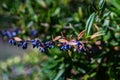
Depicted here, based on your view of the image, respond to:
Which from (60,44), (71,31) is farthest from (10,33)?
(60,44)

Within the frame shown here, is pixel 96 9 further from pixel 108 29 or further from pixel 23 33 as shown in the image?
pixel 23 33

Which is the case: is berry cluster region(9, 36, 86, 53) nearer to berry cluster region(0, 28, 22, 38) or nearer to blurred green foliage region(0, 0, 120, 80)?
blurred green foliage region(0, 0, 120, 80)

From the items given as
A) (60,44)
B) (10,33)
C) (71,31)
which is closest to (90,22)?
(60,44)

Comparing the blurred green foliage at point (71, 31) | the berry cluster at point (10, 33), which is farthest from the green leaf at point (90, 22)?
the berry cluster at point (10, 33)

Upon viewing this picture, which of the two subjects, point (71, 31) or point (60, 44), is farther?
point (71, 31)

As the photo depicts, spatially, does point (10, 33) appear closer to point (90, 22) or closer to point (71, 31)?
point (71, 31)

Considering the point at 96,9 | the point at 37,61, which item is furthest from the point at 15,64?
the point at 96,9

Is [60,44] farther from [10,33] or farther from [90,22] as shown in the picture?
[10,33]

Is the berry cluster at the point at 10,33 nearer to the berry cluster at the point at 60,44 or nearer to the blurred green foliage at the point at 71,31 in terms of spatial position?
the blurred green foliage at the point at 71,31
